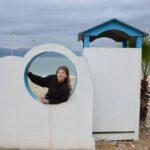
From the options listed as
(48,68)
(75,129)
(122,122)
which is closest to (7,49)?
(48,68)

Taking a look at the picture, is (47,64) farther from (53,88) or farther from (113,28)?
(113,28)

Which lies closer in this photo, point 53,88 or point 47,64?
point 53,88

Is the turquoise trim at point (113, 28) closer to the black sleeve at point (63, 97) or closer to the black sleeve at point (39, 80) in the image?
the black sleeve at point (39, 80)

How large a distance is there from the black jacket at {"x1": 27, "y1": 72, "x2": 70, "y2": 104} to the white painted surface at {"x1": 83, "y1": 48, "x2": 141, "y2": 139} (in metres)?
0.86

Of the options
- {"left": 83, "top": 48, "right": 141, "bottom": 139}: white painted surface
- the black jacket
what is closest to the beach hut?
{"left": 83, "top": 48, "right": 141, "bottom": 139}: white painted surface

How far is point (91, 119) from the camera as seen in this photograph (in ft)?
25.4

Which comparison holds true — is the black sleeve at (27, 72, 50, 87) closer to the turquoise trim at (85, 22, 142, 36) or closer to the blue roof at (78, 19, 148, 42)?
the blue roof at (78, 19, 148, 42)

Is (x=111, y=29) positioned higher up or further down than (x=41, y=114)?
higher up

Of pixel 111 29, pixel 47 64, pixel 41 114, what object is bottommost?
pixel 41 114

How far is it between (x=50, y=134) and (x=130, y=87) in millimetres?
2003

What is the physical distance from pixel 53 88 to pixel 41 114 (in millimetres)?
554

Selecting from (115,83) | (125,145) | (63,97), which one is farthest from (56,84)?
(125,145)

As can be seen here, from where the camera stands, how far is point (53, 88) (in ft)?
25.7

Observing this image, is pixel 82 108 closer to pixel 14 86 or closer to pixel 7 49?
pixel 14 86
